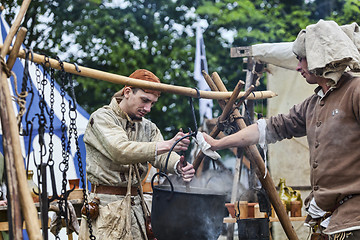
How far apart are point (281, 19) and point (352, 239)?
31.6 feet

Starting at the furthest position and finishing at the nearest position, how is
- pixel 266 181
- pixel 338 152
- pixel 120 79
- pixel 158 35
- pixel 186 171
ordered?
pixel 158 35 < pixel 266 181 < pixel 186 171 < pixel 120 79 < pixel 338 152

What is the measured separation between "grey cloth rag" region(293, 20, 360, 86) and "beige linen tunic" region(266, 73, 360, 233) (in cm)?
10

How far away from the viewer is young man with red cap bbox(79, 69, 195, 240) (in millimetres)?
3279

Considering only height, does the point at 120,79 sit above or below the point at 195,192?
above

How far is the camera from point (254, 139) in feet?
11.7

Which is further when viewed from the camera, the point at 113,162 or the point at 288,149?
the point at 288,149

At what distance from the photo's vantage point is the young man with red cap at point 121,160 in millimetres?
3279

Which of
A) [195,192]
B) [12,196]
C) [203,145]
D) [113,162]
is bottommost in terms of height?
[195,192]

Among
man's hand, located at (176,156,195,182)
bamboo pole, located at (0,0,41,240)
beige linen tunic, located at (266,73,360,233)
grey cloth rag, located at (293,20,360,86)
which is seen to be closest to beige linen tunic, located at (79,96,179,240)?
man's hand, located at (176,156,195,182)

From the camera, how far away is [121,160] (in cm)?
326

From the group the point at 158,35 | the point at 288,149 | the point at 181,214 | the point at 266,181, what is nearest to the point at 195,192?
the point at 181,214

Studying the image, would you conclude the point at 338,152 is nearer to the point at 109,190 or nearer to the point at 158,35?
the point at 109,190

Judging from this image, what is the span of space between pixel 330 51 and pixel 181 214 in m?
1.43

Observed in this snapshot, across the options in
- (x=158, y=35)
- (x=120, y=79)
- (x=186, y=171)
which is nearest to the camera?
(x=120, y=79)
